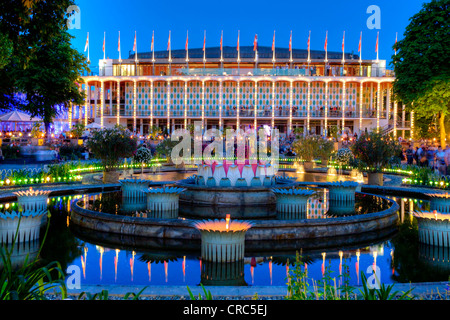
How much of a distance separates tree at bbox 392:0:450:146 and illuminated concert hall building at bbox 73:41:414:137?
25473mm

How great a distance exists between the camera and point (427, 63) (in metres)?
30.3

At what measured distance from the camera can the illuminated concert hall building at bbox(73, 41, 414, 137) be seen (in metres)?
57.6

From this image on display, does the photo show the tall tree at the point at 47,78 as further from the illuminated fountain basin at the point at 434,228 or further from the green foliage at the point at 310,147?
the illuminated fountain basin at the point at 434,228

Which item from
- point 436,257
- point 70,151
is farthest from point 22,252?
point 70,151

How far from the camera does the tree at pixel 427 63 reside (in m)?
29.8

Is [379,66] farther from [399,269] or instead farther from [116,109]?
[399,269]

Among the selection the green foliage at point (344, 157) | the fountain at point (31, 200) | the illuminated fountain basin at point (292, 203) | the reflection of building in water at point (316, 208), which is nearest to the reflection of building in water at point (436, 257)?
the reflection of building in water at point (316, 208)

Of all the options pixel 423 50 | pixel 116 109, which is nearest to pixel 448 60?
pixel 423 50

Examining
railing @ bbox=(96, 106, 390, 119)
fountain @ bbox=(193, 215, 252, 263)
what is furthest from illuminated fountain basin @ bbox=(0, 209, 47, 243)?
railing @ bbox=(96, 106, 390, 119)

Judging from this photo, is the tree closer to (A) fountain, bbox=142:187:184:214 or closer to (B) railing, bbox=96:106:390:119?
(A) fountain, bbox=142:187:184:214

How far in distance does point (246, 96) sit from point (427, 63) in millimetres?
31245

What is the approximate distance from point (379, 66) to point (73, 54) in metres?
41.9

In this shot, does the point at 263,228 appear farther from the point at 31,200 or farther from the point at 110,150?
the point at 110,150
